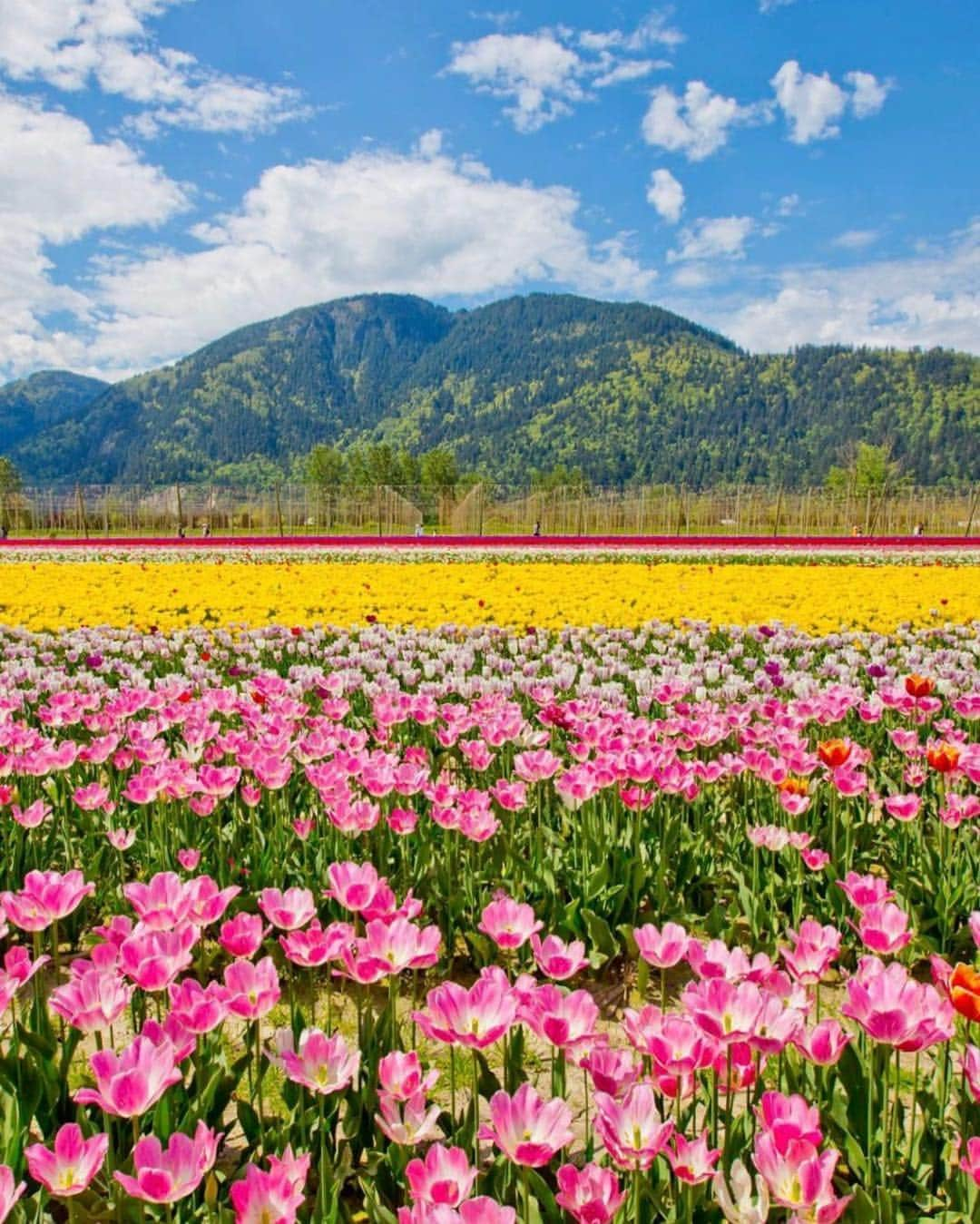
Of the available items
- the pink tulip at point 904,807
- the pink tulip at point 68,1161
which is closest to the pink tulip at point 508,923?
the pink tulip at point 68,1161

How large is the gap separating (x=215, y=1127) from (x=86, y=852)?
1844 mm

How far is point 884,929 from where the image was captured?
201cm

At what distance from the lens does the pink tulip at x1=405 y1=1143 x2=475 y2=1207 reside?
1.37 m

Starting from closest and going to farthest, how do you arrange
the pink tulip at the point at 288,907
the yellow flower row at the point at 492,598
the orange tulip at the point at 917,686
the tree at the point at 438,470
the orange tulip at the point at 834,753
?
the pink tulip at the point at 288,907 → the orange tulip at the point at 834,753 → the orange tulip at the point at 917,686 → the yellow flower row at the point at 492,598 → the tree at the point at 438,470

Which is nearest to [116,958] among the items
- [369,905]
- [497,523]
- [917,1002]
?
[369,905]

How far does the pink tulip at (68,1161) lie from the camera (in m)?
1.39

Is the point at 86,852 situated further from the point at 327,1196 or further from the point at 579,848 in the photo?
the point at 327,1196

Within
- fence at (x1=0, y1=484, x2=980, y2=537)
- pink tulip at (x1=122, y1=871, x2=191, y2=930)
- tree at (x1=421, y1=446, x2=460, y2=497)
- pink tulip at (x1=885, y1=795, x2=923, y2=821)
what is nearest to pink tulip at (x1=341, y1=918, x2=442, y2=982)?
pink tulip at (x1=122, y1=871, x2=191, y2=930)

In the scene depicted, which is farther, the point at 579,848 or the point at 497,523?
the point at 497,523

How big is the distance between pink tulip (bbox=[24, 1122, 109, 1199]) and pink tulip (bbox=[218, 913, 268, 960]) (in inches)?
21.2

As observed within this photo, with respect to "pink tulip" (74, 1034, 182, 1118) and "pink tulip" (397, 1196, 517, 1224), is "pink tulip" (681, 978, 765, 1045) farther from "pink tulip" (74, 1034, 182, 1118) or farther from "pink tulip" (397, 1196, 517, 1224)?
"pink tulip" (74, 1034, 182, 1118)

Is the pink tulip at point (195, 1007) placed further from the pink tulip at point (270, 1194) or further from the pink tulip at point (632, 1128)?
the pink tulip at point (632, 1128)

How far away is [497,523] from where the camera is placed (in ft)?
164

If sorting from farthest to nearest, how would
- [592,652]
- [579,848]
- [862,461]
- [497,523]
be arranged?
[862,461] < [497,523] < [592,652] < [579,848]
